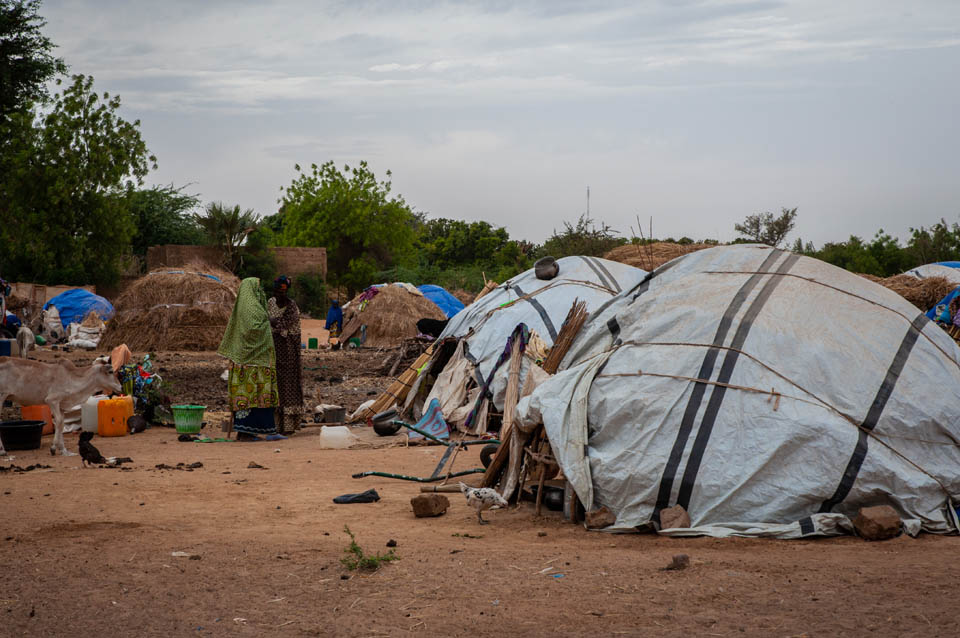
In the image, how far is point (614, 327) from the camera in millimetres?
6336

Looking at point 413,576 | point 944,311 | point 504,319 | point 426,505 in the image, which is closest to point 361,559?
point 413,576

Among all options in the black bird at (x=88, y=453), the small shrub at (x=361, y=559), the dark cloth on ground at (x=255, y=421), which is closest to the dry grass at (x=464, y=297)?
the dark cloth on ground at (x=255, y=421)

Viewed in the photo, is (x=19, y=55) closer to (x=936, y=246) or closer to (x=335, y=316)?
(x=335, y=316)

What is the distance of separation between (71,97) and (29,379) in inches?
883

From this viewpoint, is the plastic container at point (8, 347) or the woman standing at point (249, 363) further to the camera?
the plastic container at point (8, 347)

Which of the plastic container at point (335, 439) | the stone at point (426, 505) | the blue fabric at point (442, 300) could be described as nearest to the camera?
the stone at point (426, 505)

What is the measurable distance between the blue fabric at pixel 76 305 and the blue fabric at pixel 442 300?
8009 mm

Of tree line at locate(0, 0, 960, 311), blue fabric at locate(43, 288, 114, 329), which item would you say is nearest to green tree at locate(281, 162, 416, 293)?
tree line at locate(0, 0, 960, 311)

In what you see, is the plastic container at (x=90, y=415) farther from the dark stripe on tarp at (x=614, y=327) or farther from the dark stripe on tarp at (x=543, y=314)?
the dark stripe on tarp at (x=614, y=327)

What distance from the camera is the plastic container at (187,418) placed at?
9.09 meters

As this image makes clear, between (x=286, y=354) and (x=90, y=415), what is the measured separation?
202 centimetres

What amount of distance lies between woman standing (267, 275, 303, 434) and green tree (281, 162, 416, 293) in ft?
102

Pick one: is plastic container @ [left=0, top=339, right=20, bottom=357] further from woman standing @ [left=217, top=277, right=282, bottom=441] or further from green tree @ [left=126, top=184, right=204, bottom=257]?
green tree @ [left=126, top=184, right=204, bottom=257]

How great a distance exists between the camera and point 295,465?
746cm
